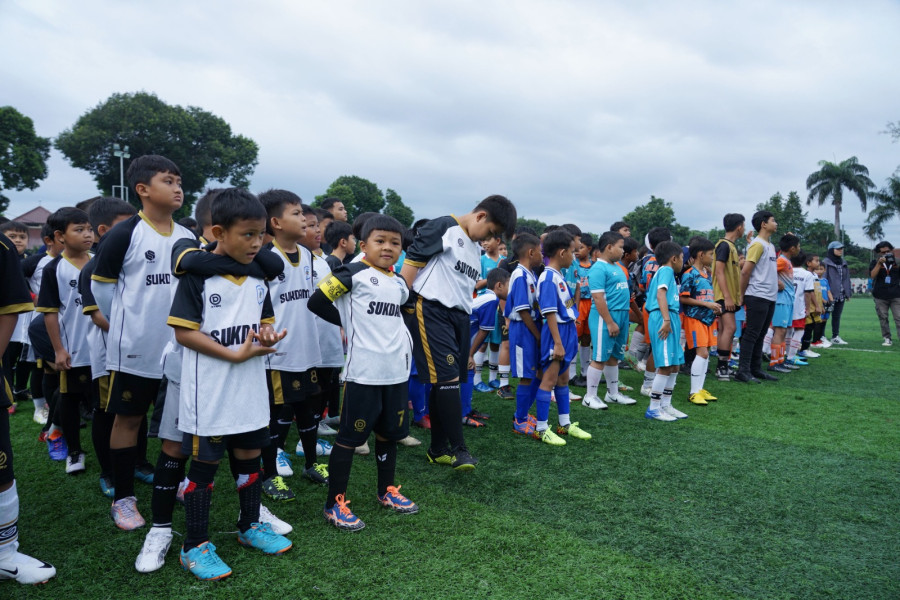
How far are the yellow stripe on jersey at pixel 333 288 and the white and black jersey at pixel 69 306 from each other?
2.14 metres

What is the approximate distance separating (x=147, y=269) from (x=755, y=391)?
280 inches

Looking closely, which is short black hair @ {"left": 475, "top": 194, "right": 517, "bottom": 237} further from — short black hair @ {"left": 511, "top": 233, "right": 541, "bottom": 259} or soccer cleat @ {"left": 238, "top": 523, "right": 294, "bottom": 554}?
soccer cleat @ {"left": 238, "top": 523, "right": 294, "bottom": 554}

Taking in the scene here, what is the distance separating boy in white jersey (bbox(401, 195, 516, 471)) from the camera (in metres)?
3.73

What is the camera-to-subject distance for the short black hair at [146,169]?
3123 millimetres

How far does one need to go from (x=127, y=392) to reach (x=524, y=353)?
10.2ft

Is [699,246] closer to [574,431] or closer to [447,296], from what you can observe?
[574,431]

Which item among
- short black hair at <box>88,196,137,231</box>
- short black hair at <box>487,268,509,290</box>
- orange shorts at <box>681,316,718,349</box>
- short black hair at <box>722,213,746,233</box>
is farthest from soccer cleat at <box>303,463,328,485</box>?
short black hair at <box>722,213,746,233</box>

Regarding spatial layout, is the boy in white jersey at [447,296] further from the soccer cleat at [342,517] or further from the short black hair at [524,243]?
the short black hair at [524,243]

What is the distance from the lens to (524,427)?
506cm

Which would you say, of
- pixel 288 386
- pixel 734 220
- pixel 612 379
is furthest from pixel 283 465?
pixel 734 220

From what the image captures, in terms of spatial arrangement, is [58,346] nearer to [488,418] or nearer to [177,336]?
[177,336]

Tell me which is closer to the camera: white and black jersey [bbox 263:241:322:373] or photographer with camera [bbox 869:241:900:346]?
white and black jersey [bbox 263:241:322:373]

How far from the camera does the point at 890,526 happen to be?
127 inches

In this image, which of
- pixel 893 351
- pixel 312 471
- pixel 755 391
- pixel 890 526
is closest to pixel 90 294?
pixel 312 471
